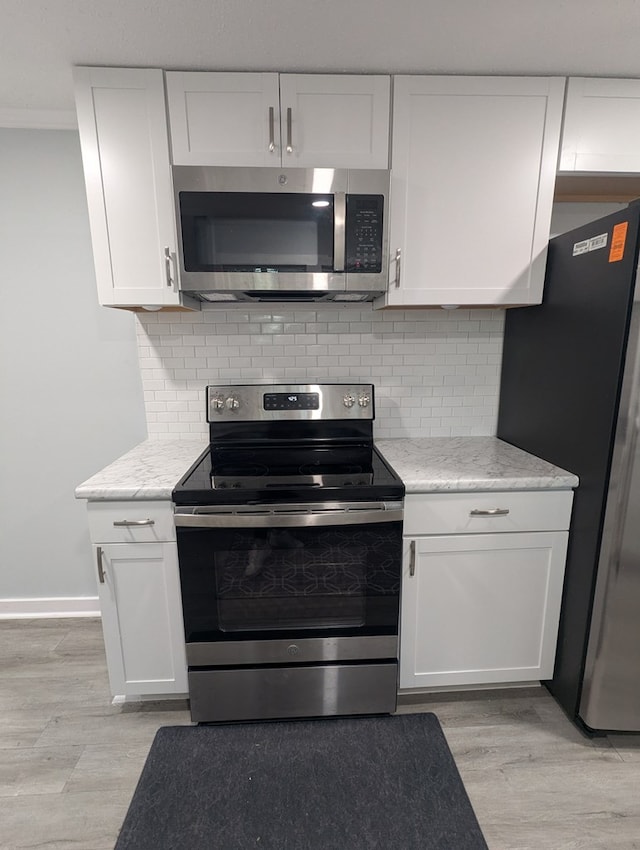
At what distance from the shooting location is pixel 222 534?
142 centimetres

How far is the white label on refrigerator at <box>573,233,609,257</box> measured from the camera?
134 centimetres

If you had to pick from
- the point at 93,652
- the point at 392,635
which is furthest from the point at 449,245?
the point at 93,652

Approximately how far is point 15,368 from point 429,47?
6.97ft

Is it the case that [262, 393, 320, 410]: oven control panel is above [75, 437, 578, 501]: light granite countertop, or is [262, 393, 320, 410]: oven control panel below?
above

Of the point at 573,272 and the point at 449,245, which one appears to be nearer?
the point at 573,272

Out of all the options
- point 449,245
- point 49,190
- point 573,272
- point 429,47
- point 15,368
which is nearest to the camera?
point 429,47

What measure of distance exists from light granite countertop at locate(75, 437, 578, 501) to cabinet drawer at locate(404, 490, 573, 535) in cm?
4

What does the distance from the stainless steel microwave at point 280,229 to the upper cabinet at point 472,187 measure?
0.13 metres

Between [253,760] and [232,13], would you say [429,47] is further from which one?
[253,760]

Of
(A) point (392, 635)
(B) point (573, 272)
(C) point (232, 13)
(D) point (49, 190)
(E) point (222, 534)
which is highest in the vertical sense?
(C) point (232, 13)

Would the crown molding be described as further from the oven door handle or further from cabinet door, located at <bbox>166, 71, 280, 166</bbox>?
the oven door handle

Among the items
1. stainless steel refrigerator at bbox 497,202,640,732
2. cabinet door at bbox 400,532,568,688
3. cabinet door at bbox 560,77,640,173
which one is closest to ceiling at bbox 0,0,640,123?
cabinet door at bbox 560,77,640,173

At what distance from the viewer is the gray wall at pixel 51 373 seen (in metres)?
1.88

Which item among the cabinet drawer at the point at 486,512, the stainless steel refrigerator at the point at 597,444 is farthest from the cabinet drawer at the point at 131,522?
the stainless steel refrigerator at the point at 597,444
